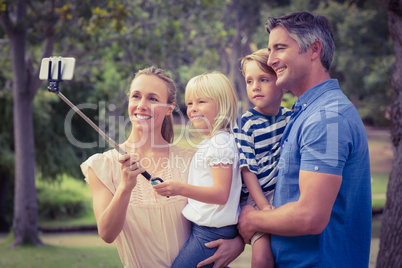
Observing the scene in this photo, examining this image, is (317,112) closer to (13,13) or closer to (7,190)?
(13,13)

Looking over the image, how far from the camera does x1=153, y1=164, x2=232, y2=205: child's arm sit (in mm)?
2186

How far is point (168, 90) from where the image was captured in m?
2.65

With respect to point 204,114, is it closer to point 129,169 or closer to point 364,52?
point 129,169

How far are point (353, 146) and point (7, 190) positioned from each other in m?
14.6

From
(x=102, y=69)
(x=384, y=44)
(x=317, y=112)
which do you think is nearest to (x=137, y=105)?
(x=317, y=112)

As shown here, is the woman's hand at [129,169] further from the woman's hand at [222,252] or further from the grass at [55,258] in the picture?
the grass at [55,258]

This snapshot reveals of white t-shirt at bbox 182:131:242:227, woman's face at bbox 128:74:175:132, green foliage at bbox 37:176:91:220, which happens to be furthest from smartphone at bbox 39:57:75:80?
green foliage at bbox 37:176:91:220

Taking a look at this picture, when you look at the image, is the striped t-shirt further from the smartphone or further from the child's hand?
the smartphone

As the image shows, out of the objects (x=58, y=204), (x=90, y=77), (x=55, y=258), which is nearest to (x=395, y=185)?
(x=55, y=258)

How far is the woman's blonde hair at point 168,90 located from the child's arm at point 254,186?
1.90ft

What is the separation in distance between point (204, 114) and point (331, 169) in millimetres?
925

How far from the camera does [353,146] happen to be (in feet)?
6.41

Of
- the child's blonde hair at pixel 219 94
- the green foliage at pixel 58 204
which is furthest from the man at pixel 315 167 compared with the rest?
the green foliage at pixel 58 204

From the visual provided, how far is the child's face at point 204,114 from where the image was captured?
2598mm
